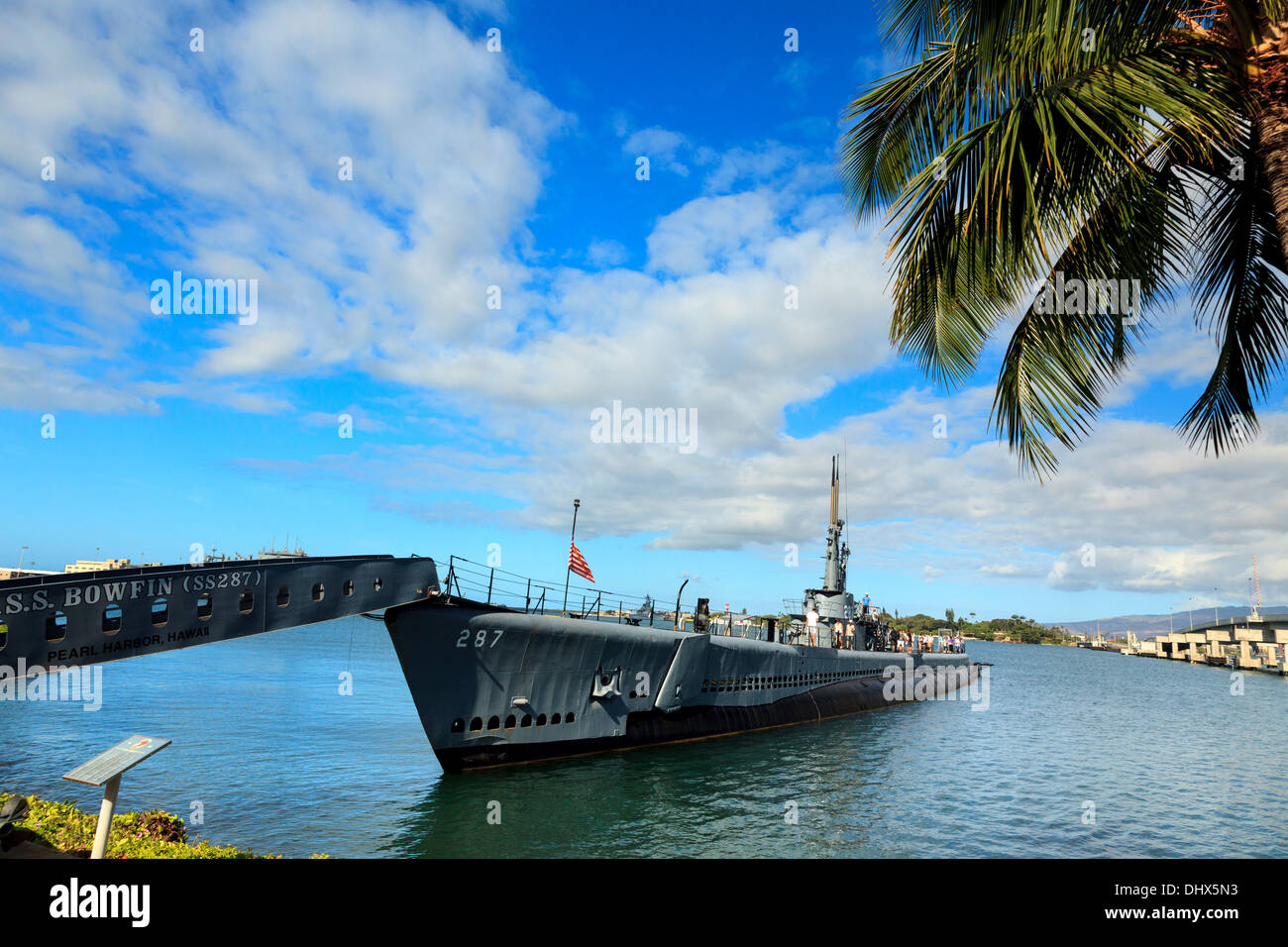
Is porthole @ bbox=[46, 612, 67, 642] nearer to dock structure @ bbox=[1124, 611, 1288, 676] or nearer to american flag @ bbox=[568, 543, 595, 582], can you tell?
american flag @ bbox=[568, 543, 595, 582]

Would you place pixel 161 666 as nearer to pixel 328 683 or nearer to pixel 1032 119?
pixel 328 683

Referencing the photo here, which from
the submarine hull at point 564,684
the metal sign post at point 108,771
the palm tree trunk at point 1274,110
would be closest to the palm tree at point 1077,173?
the palm tree trunk at point 1274,110

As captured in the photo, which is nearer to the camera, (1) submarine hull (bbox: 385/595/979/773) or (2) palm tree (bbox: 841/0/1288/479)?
(2) palm tree (bbox: 841/0/1288/479)

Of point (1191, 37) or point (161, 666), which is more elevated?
point (1191, 37)

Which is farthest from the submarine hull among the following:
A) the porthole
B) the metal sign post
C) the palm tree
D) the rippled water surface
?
the palm tree

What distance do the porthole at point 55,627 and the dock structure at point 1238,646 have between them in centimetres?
16600

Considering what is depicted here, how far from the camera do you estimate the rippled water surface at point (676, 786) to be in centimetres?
1694

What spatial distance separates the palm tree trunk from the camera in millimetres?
4805

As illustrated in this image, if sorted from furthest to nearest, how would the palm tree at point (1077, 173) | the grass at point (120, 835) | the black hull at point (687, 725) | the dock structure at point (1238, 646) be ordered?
the dock structure at point (1238, 646)
the black hull at point (687, 725)
the grass at point (120, 835)
the palm tree at point (1077, 173)

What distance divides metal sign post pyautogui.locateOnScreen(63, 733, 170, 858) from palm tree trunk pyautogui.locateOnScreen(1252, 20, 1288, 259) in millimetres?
11199

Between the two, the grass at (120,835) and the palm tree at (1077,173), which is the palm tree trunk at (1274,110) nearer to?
the palm tree at (1077,173)
